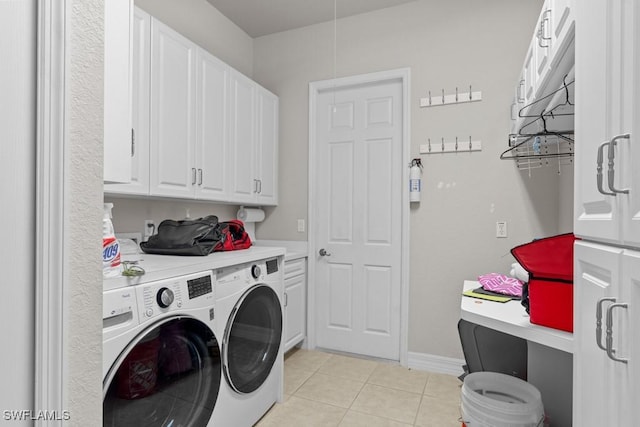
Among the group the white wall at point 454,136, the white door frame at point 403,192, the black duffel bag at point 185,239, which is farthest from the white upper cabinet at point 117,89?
the white wall at point 454,136

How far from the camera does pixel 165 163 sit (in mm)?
1985

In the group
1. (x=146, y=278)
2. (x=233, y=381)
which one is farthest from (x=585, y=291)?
(x=233, y=381)

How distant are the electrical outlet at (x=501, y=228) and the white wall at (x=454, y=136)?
0.03 m

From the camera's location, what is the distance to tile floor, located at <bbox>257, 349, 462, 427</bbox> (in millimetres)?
2018

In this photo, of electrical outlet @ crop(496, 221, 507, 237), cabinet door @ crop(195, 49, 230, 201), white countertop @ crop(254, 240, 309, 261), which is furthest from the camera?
white countertop @ crop(254, 240, 309, 261)

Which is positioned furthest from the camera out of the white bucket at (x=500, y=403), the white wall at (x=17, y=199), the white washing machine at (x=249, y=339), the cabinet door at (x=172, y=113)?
the cabinet door at (x=172, y=113)

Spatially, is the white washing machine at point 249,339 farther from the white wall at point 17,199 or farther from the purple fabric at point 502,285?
the purple fabric at point 502,285

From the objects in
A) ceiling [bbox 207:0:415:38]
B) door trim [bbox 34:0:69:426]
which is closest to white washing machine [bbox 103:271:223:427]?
door trim [bbox 34:0:69:426]

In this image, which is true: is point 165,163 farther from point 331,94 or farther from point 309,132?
A: point 331,94

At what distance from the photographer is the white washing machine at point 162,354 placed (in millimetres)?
1120

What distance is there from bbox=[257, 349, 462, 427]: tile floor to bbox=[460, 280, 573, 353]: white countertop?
2.88 feet

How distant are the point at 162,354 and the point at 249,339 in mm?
600

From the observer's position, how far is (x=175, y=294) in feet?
4.45

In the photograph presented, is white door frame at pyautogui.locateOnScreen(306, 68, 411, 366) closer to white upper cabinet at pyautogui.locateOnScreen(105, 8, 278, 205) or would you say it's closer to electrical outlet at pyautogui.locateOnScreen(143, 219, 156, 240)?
white upper cabinet at pyautogui.locateOnScreen(105, 8, 278, 205)
